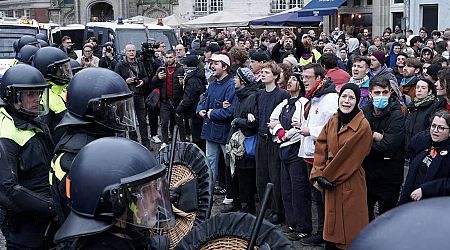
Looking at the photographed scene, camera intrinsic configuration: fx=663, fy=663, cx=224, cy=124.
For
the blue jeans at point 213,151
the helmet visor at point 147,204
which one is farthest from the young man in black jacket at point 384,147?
the helmet visor at point 147,204

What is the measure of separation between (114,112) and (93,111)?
0.53ft

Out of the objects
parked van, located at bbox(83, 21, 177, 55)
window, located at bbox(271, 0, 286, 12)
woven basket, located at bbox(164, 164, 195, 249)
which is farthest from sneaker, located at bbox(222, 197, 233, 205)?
window, located at bbox(271, 0, 286, 12)

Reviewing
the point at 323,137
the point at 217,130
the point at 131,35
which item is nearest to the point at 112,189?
the point at 323,137

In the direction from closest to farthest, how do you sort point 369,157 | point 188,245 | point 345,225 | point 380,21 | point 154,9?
point 188,245 → point 345,225 → point 369,157 → point 380,21 → point 154,9

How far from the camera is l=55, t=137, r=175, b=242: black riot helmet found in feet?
9.57

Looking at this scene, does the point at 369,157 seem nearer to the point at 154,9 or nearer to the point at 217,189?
the point at 217,189

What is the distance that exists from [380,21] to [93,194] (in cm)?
2705

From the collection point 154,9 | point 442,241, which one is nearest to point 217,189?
point 442,241

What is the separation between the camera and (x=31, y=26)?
15.8 m

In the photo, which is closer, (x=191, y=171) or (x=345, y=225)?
(x=191, y=171)

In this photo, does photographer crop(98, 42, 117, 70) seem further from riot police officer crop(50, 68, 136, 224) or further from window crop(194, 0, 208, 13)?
window crop(194, 0, 208, 13)

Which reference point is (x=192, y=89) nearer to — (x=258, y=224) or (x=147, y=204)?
(x=258, y=224)

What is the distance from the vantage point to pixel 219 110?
8078 mm

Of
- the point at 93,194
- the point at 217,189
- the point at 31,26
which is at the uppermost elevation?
the point at 31,26
